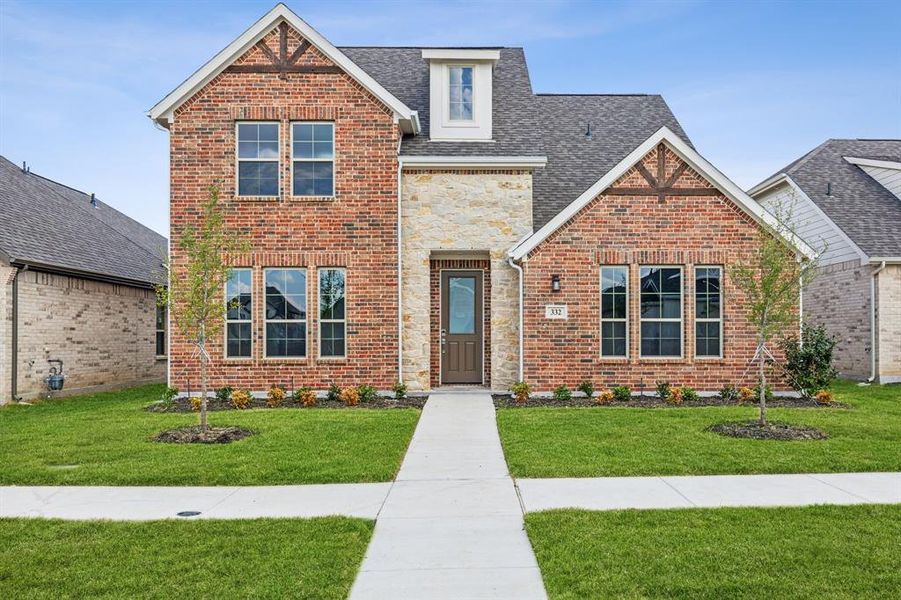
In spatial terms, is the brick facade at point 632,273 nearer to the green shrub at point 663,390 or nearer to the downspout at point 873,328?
the green shrub at point 663,390

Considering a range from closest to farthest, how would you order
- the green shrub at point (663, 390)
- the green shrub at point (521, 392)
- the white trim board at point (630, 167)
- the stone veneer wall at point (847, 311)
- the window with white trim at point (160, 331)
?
the green shrub at point (521, 392), the green shrub at point (663, 390), the white trim board at point (630, 167), the stone veneer wall at point (847, 311), the window with white trim at point (160, 331)

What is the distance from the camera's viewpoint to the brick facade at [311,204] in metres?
14.3

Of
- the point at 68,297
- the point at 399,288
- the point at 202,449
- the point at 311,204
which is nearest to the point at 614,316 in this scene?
the point at 399,288

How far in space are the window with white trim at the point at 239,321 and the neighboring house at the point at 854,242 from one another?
13.2 metres

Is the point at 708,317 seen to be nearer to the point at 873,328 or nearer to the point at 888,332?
the point at 873,328

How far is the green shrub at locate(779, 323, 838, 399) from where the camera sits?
13.8 meters

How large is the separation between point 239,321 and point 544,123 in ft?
33.7

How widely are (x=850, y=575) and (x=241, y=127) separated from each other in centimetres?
1373

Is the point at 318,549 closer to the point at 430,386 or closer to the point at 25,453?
the point at 25,453

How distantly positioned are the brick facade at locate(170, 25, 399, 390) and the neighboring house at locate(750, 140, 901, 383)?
1024 centimetres

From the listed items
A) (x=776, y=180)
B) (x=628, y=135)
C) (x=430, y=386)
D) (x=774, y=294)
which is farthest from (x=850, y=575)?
(x=776, y=180)

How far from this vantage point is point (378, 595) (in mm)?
4262

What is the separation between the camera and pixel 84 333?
1686cm

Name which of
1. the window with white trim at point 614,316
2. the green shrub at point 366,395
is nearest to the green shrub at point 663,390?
the window with white trim at point 614,316
